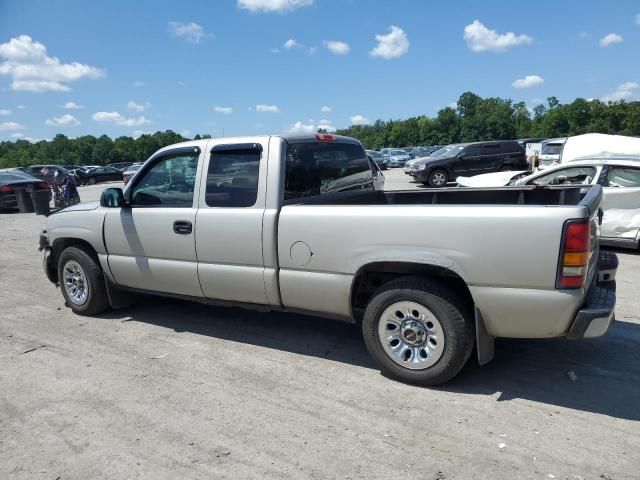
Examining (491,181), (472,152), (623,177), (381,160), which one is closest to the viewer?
(623,177)

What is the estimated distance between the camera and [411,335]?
144 inches

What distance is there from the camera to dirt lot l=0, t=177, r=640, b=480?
9.29 ft

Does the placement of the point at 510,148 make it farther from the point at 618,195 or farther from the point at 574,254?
the point at 574,254

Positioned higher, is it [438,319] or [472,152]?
[472,152]

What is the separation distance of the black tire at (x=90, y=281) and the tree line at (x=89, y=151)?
90.1m

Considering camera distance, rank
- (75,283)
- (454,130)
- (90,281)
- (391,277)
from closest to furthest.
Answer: (391,277) → (90,281) → (75,283) → (454,130)

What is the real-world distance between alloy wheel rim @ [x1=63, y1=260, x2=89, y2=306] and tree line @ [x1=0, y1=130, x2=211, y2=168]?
89.9 m

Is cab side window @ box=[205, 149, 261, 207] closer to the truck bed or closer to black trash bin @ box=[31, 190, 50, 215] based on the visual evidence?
the truck bed

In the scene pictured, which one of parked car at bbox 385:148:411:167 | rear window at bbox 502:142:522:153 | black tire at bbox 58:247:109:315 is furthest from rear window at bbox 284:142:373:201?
parked car at bbox 385:148:411:167

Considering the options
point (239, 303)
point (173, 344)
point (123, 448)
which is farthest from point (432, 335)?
point (173, 344)

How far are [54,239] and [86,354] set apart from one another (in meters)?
1.78

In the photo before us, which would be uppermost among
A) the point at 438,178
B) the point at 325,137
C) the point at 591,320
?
the point at 325,137

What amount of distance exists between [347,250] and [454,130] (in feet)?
389

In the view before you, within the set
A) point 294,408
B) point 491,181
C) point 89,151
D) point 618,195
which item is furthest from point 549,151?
point 89,151
